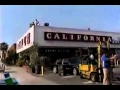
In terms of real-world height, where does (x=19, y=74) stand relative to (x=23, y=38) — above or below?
below

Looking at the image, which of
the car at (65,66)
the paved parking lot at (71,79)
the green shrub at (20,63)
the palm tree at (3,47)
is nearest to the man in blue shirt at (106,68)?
the paved parking lot at (71,79)

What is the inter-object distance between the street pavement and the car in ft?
0.73

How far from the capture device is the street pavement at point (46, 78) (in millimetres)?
10633

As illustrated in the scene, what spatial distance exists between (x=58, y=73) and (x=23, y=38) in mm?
1727

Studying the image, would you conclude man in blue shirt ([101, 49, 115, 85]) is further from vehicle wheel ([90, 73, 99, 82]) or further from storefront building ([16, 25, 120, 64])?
storefront building ([16, 25, 120, 64])

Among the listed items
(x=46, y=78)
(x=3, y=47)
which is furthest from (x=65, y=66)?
(x=3, y=47)

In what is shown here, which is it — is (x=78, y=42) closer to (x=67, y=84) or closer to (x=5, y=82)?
(x=67, y=84)

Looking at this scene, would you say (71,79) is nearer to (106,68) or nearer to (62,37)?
(106,68)

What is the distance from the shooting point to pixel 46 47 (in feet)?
37.8

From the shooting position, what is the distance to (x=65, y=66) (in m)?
11.9

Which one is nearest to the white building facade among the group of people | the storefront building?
the storefront building

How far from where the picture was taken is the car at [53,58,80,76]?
11.5m
